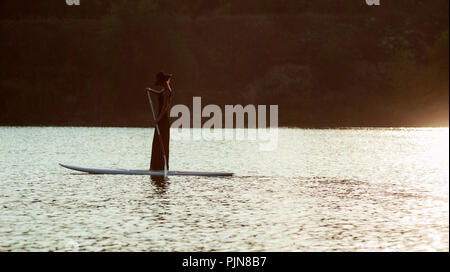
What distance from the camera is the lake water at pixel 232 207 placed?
1317 centimetres

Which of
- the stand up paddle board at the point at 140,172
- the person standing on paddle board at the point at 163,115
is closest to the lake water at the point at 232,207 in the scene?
the stand up paddle board at the point at 140,172

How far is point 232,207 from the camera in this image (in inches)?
690

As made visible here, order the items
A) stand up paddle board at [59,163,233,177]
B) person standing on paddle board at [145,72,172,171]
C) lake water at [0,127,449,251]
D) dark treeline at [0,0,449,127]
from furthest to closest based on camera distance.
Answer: dark treeline at [0,0,449,127] < stand up paddle board at [59,163,233,177] < person standing on paddle board at [145,72,172,171] < lake water at [0,127,449,251]

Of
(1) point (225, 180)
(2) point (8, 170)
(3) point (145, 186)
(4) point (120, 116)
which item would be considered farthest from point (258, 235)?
(4) point (120, 116)

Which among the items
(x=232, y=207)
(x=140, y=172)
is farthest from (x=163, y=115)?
(x=232, y=207)

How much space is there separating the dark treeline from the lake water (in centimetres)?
5561

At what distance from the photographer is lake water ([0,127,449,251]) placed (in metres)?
13.2

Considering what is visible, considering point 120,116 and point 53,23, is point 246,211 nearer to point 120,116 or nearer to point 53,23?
point 120,116

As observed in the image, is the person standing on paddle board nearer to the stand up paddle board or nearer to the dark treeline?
the stand up paddle board

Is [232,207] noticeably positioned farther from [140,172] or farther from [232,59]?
[232,59]

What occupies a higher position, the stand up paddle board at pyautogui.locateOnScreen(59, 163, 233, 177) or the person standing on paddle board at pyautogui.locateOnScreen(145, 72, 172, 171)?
the person standing on paddle board at pyautogui.locateOnScreen(145, 72, 172, 171)

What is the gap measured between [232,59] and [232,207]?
9872cm

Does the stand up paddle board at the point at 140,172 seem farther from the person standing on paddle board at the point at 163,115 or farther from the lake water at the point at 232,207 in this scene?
the person standing on paddle board at the point at 163,115

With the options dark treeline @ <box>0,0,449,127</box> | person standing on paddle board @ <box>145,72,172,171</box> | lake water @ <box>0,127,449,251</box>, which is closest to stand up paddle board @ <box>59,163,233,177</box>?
lake water @ <box>0,127,449,251</box>
